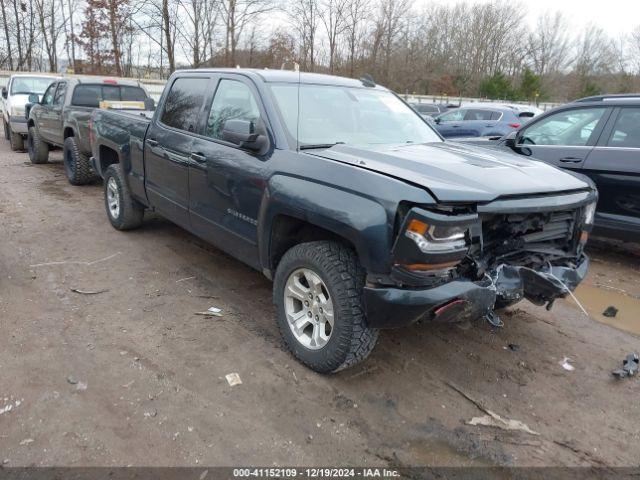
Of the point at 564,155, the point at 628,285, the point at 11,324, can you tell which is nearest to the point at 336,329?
the point at 11,324

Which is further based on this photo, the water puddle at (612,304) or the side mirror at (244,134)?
the water puddle at (612,304)

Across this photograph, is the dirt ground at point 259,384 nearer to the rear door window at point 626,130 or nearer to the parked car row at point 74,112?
the rear door window at point 626,130

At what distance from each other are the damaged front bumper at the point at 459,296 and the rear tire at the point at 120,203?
397cm

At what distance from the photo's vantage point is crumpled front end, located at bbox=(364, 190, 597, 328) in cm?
260

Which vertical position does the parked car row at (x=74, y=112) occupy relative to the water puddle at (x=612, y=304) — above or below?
above

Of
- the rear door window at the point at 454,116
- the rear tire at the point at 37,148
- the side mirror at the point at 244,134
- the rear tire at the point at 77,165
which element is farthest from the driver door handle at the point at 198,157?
the rear door window at the point at 454,116

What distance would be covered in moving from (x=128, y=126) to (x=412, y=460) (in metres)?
4.54

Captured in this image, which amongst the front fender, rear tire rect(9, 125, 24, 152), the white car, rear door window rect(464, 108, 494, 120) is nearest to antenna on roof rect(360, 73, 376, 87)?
the front fender

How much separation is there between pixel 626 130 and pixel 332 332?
4.32m

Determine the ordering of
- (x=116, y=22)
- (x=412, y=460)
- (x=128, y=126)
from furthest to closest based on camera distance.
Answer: (x=116, y=22), (x=128, y=126), (x=412, y=460)

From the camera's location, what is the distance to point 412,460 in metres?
2.57

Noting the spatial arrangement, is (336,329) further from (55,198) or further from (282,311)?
(55,198)

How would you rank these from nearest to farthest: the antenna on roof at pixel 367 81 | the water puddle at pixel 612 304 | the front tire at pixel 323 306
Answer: the front tire at pixel 323 306
the water puddle at pixel 612 304
the antenna on roof at pixel 367 81

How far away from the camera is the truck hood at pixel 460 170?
9.04 feet
